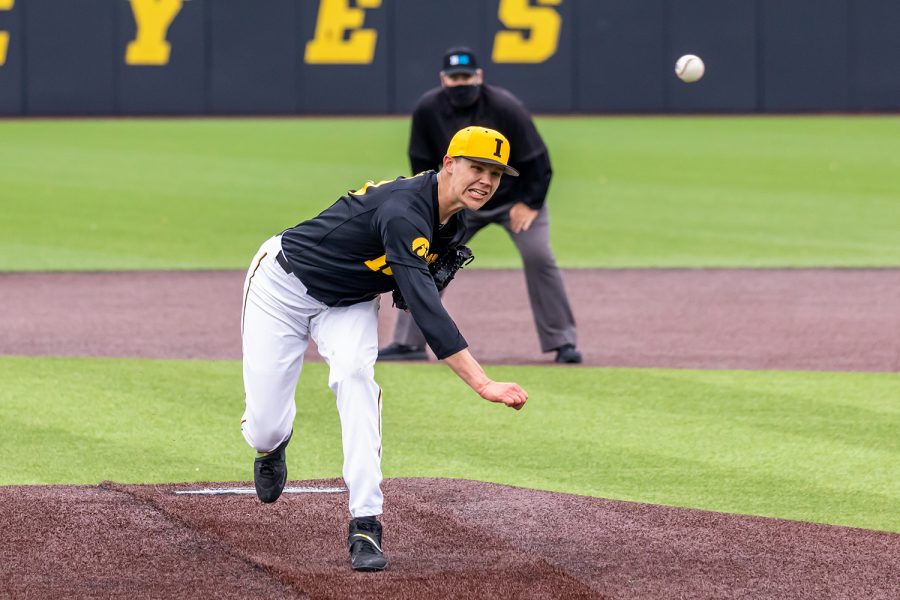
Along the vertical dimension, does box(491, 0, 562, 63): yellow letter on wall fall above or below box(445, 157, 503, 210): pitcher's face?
above

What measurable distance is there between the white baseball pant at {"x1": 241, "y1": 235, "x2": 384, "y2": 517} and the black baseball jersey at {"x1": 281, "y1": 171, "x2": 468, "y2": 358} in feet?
0.26

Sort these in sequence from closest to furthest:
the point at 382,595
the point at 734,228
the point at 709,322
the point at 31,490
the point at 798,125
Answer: the point at 382,595 → the point at 31,490 → the point at 709,322 → the point at 734,228 → the point at 798,125

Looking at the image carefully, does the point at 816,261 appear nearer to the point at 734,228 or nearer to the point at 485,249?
the point at 734,228

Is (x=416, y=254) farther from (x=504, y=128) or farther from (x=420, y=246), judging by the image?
(x=504, y=128)

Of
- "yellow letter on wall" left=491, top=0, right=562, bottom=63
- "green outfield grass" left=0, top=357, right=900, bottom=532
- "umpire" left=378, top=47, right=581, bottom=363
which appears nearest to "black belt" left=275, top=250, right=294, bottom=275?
"green outfield grass" left=0, top=357, right=900, bottom=532

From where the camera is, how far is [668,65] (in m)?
25.9

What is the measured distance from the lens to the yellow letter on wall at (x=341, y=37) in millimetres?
26062

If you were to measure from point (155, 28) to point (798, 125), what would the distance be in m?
10.8

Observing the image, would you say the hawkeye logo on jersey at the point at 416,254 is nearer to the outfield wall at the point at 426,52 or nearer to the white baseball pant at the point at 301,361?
the white baseball pant at the point at 301,361

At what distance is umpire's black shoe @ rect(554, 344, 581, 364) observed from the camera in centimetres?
970

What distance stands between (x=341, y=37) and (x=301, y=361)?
20857 mm

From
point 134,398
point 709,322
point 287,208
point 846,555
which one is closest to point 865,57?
point 287,208

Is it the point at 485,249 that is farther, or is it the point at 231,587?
the point at 485,249

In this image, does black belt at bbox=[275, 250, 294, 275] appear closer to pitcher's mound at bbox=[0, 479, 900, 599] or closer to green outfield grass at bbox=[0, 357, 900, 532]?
pitcher's mound at bbox=[0, 479, 900, 599]
